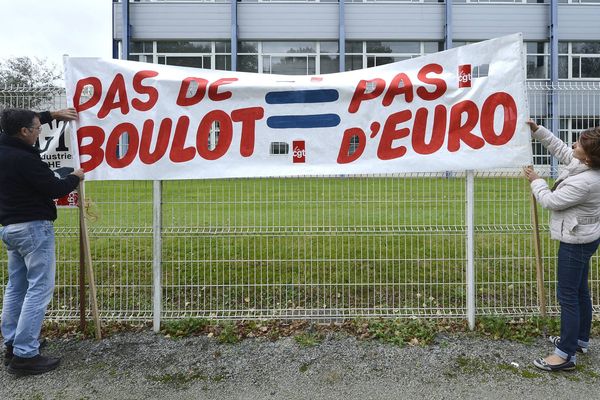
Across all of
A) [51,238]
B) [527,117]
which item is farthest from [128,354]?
[527,117]

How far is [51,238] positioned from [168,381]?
1.49 metres

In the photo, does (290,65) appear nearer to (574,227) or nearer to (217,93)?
(217,93)

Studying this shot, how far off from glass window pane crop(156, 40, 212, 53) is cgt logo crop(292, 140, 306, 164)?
71.8ft

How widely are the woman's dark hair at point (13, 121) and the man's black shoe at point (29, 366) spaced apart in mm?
1794

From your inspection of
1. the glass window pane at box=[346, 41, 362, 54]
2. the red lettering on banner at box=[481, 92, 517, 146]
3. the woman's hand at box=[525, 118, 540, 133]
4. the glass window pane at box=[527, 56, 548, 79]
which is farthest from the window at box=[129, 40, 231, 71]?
the woman's hand at box=[525, 118, 540, 133]

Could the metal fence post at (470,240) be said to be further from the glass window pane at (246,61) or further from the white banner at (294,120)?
the glass window pane at (246,61)

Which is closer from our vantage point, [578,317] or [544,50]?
[578,317]

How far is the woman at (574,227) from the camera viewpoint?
3547mm

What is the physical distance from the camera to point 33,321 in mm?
3799

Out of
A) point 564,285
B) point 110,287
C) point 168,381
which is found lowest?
point 168,381

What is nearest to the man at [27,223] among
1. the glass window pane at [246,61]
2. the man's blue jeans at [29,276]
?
the man's blue jeans at [29,276]

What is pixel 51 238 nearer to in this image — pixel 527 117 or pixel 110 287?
pixel 110 287

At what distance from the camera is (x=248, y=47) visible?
2478 cm

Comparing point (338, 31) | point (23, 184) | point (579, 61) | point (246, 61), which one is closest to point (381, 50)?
point (338, 31)
